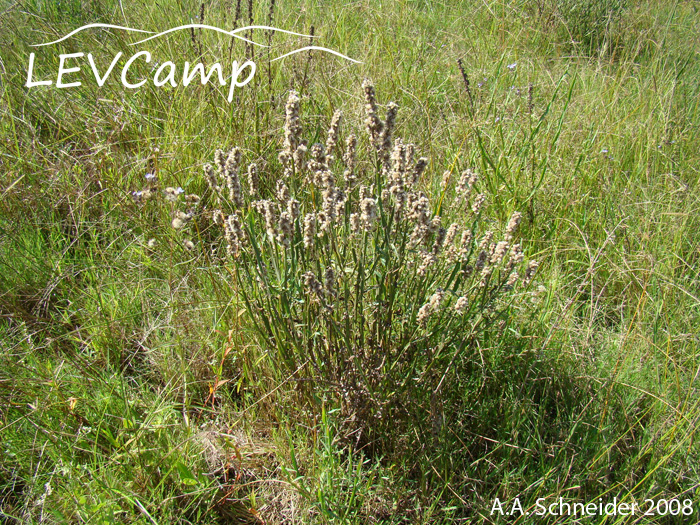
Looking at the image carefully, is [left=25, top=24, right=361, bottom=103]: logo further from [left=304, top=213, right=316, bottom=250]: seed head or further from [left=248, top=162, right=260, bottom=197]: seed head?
[left=304, top=213, right=316, bottom=250]: seed head

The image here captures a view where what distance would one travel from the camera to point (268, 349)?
1823 millimetres

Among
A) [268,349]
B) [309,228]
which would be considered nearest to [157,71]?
[268,349]

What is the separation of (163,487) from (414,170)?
1.21 metres

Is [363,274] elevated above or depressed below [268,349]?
above

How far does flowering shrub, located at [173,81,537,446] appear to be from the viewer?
58.4 inches

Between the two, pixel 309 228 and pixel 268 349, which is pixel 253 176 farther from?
pixel 268 349

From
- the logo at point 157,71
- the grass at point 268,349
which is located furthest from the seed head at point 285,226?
the logo at point 157,71

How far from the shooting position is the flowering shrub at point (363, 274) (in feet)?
4.87

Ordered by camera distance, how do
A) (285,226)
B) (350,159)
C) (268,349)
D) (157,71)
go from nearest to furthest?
(285,226), (350,159), (268,349), (157,71)

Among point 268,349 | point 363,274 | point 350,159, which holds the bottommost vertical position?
point 268,349

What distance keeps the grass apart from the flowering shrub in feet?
0.34

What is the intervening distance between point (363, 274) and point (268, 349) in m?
0.50

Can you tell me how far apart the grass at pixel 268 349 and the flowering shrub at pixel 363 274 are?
103 mm

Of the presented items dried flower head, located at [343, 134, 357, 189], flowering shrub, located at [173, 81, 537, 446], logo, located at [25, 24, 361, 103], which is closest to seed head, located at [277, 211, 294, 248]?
flowering shrub, located at [173, 81, 537, 446]
